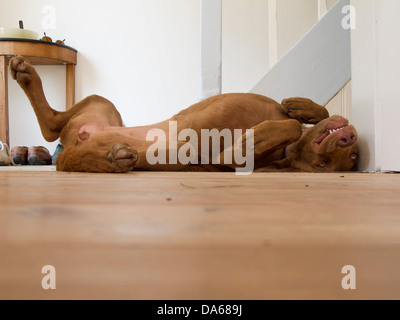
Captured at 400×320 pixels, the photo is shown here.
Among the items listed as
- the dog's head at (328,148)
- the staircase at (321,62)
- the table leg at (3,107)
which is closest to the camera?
the dog's head at (328,148)

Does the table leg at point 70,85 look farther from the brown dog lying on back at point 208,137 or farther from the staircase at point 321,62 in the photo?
the staircase at point 321,62

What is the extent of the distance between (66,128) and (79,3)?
325 centimetres

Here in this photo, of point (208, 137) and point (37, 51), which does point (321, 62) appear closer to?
point (208, 137)

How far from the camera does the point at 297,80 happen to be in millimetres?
1954

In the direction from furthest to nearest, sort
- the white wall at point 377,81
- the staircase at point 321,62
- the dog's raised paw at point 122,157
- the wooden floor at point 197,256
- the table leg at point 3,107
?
the table leg at point 3,107 → the staircase at point 321,62 → the white wall at point 377,81 → the dog's raised paw at point 122,157 → the wooden floor at point 197,256

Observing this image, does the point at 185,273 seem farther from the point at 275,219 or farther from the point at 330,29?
the point at 330,29

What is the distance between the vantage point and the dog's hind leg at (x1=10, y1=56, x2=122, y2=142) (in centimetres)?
165

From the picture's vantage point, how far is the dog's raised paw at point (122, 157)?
45.0 inches

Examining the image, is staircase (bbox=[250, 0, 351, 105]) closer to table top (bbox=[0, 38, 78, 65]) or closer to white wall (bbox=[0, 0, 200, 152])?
table top (bbox=[0, 38, 78, 65])

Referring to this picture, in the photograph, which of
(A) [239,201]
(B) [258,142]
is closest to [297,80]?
(B) [258,142]

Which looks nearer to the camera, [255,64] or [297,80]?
[297,80]

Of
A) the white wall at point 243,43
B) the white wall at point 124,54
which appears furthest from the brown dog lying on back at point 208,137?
the white wall at point 243,43

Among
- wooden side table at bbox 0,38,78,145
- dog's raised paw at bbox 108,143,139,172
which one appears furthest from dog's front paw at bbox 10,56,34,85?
wooden side table at bbox 0,38,78,145
